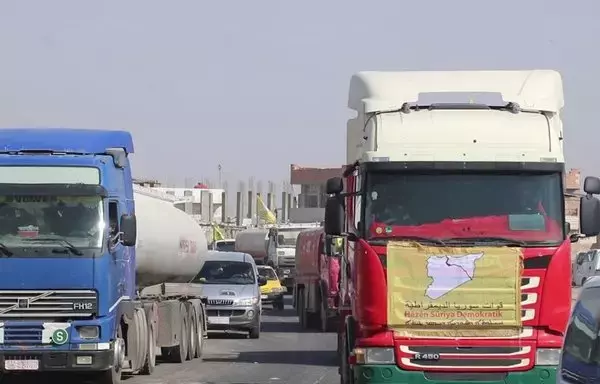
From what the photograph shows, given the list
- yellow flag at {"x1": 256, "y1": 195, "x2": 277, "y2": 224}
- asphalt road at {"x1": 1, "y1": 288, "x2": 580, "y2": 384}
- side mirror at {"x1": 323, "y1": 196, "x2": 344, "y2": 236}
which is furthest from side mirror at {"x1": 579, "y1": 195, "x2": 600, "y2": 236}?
yellow flag at {"x1": 256, "y1": 195, "x2": 277, "y2": 224}

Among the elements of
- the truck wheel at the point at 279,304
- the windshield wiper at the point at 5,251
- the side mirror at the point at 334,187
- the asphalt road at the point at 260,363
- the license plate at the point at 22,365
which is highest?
the side mirror at the point at 334,187

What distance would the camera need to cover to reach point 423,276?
1279 centimetres

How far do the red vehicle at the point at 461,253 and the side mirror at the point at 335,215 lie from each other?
0.01 meters

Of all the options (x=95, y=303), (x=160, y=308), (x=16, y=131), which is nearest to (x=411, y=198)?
(x=95, y=303)

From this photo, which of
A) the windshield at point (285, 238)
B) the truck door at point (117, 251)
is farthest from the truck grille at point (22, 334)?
the windshield at point (285, 238)

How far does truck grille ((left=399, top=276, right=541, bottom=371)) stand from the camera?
41.7 ft

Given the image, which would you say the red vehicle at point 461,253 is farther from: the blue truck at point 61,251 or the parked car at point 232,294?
the parked car at point 232,294

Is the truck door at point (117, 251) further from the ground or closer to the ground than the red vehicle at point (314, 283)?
further from the ground

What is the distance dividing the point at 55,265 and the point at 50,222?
0.56 metres

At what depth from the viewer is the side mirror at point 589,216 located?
12805mm

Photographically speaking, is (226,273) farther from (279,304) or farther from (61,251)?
(279,304)

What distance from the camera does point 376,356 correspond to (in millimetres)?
12766

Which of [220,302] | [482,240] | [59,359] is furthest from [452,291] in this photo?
[220,302]

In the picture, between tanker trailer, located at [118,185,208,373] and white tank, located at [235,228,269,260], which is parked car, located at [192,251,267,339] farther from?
white tank, located at [235,228,269,260]
